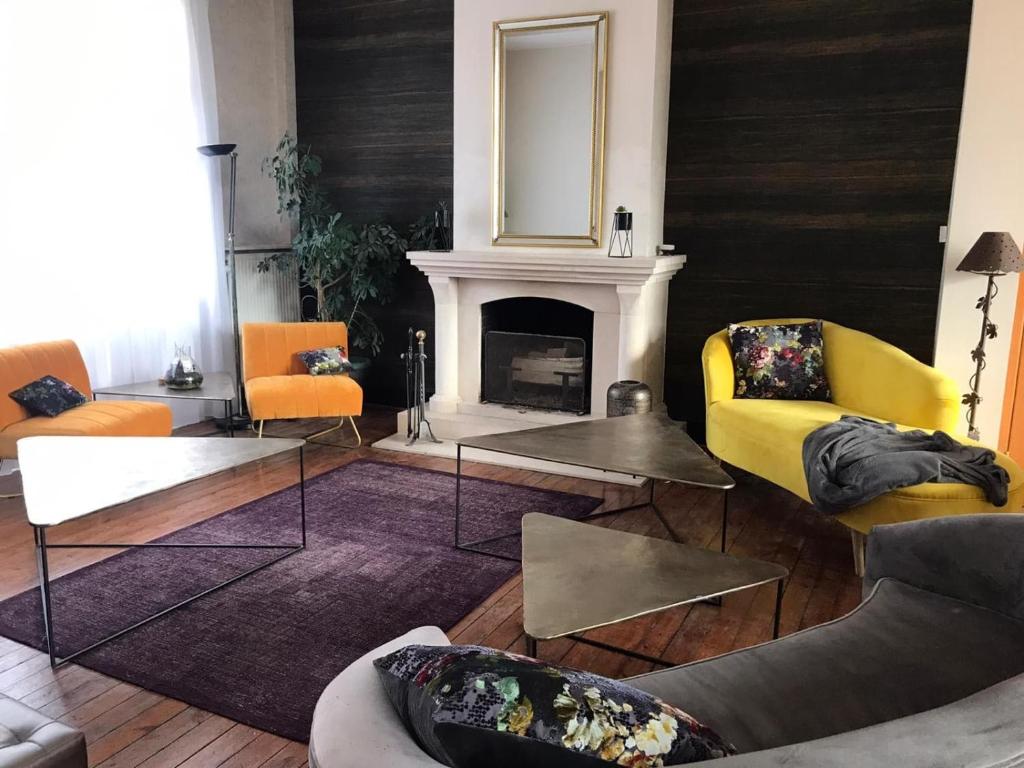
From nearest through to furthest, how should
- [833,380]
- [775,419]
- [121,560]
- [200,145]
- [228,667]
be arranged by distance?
[228,667] → [121,560] → [775,419] → [833,380] → [200,145]

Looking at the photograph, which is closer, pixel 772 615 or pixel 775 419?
pixel 772 615

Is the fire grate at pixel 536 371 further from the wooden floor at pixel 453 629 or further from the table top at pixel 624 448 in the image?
the table top at pixel 624 448

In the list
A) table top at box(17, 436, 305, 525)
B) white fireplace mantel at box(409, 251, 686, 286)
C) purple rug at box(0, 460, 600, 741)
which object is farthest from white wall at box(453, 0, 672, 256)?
table top at box(17, 436, 305, 525)

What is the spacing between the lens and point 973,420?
4070 millimetres

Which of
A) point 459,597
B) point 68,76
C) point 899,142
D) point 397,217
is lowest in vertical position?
point 459,597

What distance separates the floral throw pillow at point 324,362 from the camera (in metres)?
4.71

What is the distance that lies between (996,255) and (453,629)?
297cm

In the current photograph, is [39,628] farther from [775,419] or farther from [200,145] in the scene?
[200,145]

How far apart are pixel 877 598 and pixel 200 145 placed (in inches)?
181

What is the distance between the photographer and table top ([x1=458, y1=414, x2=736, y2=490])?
110 inches

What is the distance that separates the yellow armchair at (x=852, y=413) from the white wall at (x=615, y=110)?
38.0 inches

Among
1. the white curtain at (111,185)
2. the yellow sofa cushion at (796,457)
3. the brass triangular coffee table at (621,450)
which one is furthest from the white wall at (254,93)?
the yellow sofa cushion at (796,457)

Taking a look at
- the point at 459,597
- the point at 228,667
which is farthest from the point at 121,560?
the point at 459,597

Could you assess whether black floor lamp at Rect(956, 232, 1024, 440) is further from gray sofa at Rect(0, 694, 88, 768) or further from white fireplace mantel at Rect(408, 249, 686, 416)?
gray sofa at Rect(0, 694, 88, 768)
